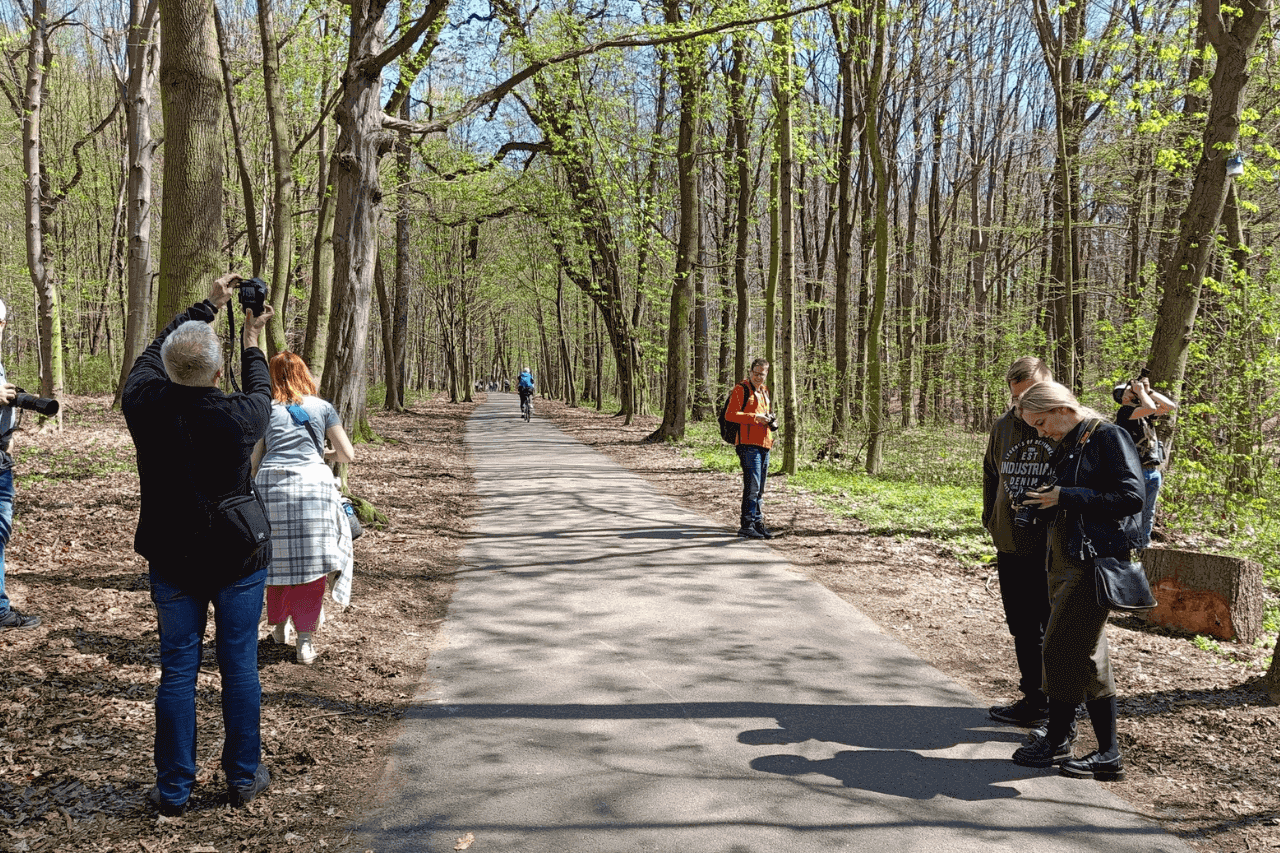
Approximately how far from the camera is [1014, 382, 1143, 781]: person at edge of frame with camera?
412cm

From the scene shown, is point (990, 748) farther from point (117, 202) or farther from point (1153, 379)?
point (117, 202)

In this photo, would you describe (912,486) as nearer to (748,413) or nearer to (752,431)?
(752,431)

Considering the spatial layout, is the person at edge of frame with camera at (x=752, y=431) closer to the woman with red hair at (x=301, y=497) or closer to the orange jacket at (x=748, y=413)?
the orange jacket at (x=748, y=413)

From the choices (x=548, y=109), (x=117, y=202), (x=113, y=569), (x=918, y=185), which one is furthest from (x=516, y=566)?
(x=918, y=185)

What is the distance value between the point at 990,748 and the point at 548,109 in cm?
2178

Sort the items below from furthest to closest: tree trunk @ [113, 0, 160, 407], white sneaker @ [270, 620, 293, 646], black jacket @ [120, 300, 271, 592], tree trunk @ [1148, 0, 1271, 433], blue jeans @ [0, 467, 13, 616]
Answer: tree trunk @ [113, 0, 160, 407], tree trunk @ [1148, 0, 1271, 433], white sneaker @ [270, 620, 293, 646], blue jeans @ [0, 467, 13, 616], black jacket @ [120, 300, 271, 592]

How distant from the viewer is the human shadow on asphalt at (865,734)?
13.3 ft

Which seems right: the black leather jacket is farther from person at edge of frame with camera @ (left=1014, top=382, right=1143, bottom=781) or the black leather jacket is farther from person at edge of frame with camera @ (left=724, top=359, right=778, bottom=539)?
person at edge of frame with camera @ (left=724, top=359, right=778, bottom=539)

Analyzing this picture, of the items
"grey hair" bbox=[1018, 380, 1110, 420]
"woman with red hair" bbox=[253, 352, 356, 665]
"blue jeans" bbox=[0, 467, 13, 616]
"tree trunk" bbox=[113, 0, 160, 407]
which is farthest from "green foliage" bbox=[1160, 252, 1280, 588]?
"tree trunk" bbox=[113, 0, 160, 407]

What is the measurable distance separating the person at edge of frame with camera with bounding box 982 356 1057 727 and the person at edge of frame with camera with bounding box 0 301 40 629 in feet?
19.3

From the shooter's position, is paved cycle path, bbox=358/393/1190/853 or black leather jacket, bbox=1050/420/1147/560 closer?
paved cycle path, bbox=358/393/1190/853

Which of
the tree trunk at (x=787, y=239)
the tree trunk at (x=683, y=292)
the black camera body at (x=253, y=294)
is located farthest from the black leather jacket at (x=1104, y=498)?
the tree trunk at (x=683, y=292)

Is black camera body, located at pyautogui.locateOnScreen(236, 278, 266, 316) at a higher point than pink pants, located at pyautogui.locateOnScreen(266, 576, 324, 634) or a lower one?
higher

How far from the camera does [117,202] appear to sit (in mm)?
28000
